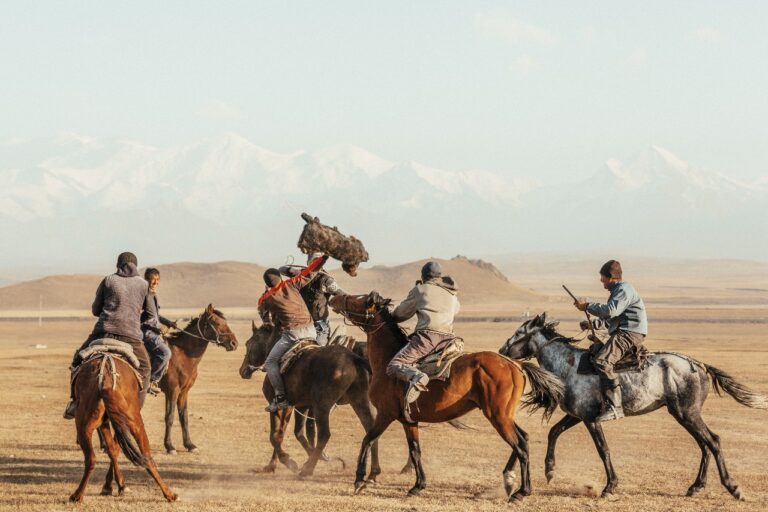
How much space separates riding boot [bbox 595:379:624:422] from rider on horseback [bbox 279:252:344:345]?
3.77 metres

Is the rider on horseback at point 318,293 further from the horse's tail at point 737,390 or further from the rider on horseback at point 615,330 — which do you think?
the horse's tail at point 737,390

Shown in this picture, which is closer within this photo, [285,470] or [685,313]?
[285,470]

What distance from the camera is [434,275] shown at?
14.4 meters

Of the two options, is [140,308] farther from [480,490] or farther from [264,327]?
[480,490]

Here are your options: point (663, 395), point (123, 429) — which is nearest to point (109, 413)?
point (123, 429)

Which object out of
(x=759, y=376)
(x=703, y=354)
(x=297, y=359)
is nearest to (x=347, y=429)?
(x=297, y=359)

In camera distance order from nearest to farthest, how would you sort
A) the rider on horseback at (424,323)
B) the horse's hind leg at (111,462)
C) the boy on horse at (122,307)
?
the horse's hind leg at (111,462) → the boy on horse at (122,307) → the rider on horseback at (424,323)

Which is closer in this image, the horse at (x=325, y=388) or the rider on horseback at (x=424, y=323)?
the rider on horseback at (x=424, y=323)

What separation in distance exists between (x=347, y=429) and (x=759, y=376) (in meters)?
15.7

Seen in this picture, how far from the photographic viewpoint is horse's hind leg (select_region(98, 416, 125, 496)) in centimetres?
1334

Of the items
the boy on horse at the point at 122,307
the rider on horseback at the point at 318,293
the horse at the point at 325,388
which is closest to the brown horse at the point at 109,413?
the boy on horse at the point at 122,307

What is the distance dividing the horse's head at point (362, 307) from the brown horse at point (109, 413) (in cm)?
289

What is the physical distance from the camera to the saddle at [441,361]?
1384cm

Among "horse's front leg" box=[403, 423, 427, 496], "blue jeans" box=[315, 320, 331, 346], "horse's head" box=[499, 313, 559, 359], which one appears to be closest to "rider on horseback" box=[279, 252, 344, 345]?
"blue jeans" box=[315, 320, 331, 346]
